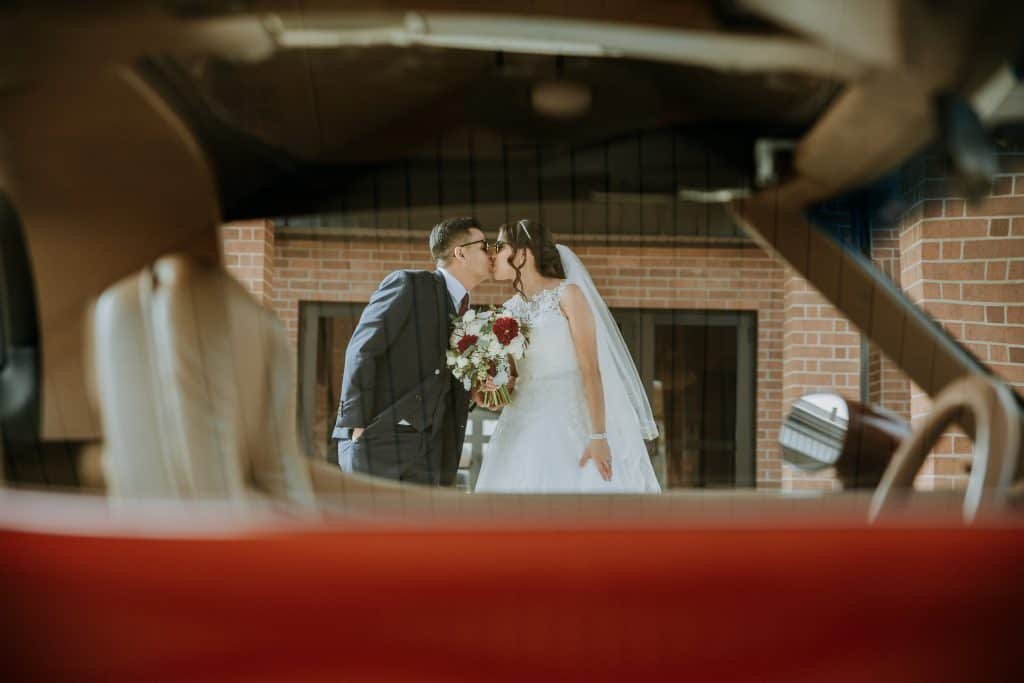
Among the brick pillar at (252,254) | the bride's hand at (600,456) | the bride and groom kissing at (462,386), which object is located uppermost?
the brick pillar at (252,254)

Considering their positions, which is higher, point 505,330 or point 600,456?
point 505,330

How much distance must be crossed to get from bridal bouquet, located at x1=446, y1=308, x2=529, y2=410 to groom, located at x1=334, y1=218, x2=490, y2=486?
0.03 feet

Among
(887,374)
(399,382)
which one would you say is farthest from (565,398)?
(887,374)

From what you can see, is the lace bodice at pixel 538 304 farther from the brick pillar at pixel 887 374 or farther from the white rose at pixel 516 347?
the brick pillar at pixel 887 374

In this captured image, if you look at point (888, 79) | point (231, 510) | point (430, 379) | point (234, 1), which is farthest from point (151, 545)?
point (888, 79)

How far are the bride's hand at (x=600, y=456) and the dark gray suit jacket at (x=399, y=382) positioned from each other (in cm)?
13

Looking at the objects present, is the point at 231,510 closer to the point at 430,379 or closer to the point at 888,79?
the point at 430,379

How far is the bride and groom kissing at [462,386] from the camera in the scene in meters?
0.73

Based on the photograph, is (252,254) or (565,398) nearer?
(252,254)

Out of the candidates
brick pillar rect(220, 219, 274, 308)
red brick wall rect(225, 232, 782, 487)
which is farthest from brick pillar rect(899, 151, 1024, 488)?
brick pillar rect(220, 219, 274, 308)

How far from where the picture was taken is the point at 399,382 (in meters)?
0.74

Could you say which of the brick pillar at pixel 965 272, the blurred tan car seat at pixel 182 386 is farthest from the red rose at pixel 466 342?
the brick pillar at pixel 965 272

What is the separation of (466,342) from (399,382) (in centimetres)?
7

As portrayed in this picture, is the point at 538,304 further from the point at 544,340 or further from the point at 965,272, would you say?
the point at 965,272
